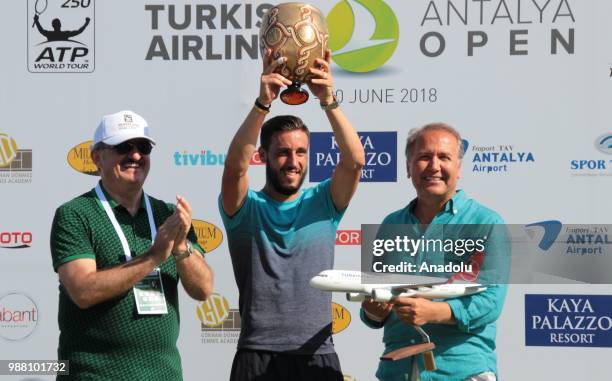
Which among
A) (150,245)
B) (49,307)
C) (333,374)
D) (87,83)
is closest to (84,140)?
(87,83)

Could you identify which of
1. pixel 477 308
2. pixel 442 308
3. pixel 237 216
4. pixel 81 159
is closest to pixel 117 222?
pixel 237 216

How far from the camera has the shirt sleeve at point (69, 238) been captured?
3.03m

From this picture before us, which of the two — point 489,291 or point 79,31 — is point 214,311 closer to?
point 79,31

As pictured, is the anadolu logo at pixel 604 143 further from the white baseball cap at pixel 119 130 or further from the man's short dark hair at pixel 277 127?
the white baseball cap at pixel 119 130

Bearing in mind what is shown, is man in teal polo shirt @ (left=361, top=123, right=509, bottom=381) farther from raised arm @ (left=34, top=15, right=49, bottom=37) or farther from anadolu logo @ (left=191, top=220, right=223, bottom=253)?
raised arm @ (left=34, top=15, right=49, bottom=37)

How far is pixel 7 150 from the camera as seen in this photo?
502 centimetres

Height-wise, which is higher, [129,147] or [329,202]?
[129,147]

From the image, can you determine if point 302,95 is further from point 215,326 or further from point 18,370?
point 18,370

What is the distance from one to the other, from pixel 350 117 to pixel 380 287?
1.86 meters

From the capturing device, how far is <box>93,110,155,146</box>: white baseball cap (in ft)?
10.4

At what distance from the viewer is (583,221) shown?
4672 mm

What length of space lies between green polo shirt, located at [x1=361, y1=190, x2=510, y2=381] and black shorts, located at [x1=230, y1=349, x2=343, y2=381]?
218 millimetres

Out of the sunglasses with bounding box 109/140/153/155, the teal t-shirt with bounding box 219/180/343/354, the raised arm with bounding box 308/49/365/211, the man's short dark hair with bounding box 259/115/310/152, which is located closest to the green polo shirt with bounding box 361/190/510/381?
the teal t-shirt with bounding box 219/180/343/354

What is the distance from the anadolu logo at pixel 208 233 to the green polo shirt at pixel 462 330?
176 centimetres
